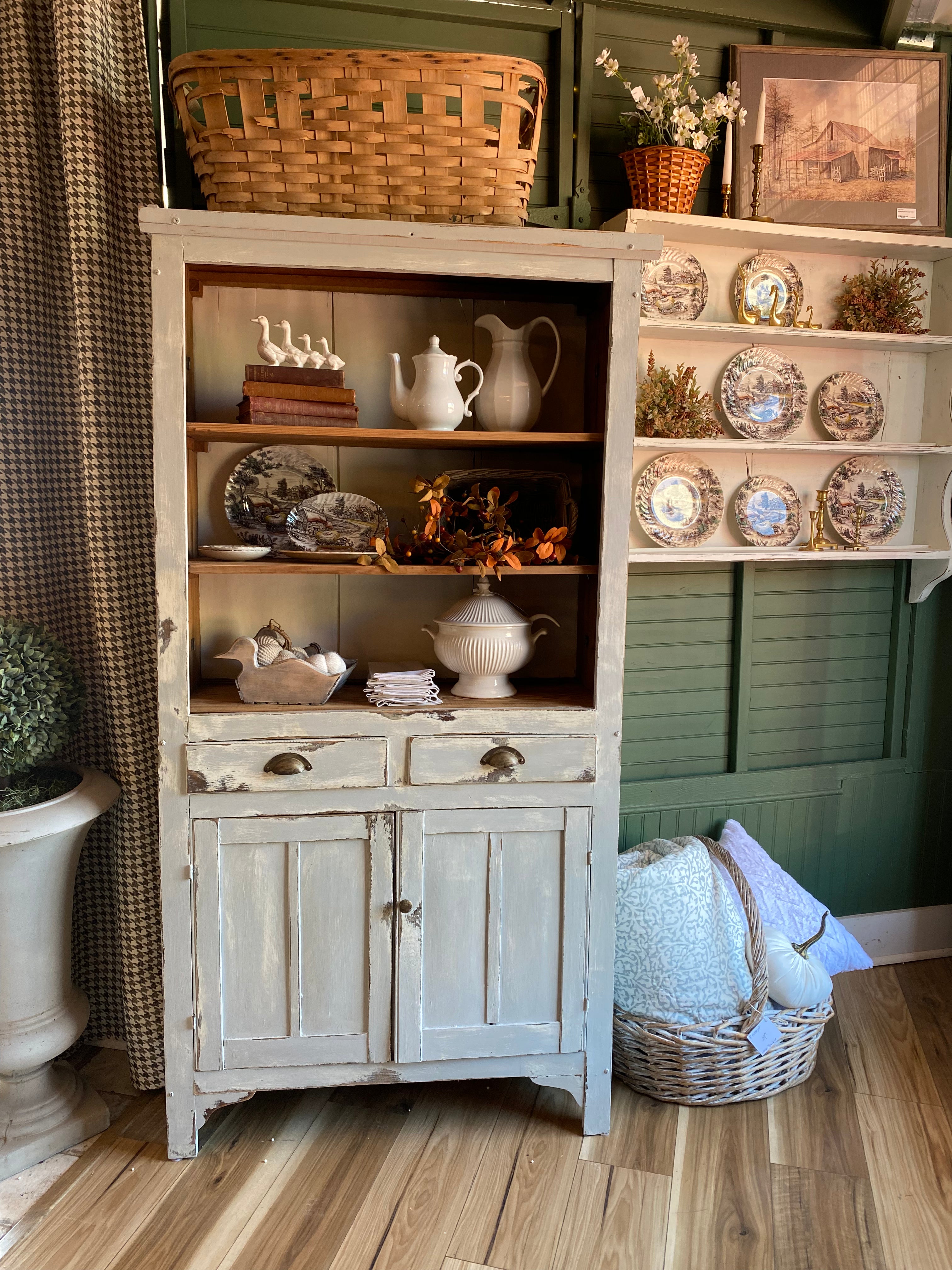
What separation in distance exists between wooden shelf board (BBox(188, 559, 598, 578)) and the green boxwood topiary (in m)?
0.35

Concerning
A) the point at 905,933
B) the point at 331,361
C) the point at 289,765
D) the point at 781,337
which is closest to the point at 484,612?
the point at 289,765

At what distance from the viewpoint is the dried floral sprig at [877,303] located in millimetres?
2672

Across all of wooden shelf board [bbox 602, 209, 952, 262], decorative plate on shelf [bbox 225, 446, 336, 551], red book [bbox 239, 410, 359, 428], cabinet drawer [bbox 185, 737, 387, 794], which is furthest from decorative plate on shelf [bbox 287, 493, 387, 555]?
wooden shelf board [bbox 602, 209, 952, 262]

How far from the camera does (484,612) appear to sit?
219cm

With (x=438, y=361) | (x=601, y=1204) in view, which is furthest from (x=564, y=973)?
(x=438, y=361)

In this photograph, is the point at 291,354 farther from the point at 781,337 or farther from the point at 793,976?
the point at 793,976

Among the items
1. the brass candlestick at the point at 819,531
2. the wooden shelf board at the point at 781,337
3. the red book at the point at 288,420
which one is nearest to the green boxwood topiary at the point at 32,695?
the red book at the point at 288,420

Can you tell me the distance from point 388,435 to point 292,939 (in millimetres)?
1104

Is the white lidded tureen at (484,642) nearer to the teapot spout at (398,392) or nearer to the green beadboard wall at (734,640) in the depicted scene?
the teapot spout at (398,392)

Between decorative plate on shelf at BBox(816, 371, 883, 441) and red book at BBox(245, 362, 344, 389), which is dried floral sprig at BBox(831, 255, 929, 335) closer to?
decorative plate on shelf at BBox(816, 371, 883, 441)

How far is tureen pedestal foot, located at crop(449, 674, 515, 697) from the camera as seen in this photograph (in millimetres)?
2225

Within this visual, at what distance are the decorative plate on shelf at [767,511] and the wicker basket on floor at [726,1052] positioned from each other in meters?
0.92

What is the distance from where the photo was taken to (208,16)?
2.27 meters

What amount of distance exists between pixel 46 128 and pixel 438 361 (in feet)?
3.41
